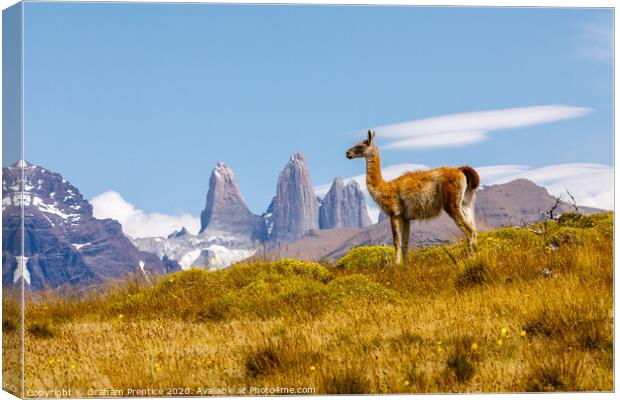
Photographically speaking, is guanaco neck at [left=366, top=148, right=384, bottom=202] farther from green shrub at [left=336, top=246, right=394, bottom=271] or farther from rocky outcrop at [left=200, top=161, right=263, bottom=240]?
rocky outcrop at [left=200, top=161, right=263, bottom=240]

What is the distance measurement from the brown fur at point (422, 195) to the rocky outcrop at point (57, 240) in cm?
403

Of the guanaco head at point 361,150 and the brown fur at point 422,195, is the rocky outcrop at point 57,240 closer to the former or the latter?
the guanaco head at point 361,150

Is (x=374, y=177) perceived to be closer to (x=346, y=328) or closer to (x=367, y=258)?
(x=367, y=258)

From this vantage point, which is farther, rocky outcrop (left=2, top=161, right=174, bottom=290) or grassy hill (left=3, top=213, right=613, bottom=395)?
rocky outcrop (left=2, top=161, right=174, bottom=290)

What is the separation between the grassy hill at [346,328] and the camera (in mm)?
9289

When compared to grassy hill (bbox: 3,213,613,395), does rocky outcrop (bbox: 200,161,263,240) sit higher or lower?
higher

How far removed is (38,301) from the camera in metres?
12.7

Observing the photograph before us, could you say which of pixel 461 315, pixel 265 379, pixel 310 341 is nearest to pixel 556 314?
pixel 461 315

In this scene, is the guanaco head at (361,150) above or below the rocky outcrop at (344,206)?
above

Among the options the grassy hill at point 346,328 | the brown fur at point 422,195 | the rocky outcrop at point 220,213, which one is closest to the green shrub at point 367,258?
the brown fur at point 422,195

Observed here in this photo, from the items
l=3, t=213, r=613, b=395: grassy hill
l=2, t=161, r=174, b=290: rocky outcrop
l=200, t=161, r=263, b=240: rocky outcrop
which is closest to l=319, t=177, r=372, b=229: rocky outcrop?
l=200, t=161, r=263, b=240: rocky outcrop

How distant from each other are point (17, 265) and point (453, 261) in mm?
7061

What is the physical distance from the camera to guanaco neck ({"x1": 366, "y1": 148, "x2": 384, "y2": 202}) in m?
16.0

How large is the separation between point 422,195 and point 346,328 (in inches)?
216
